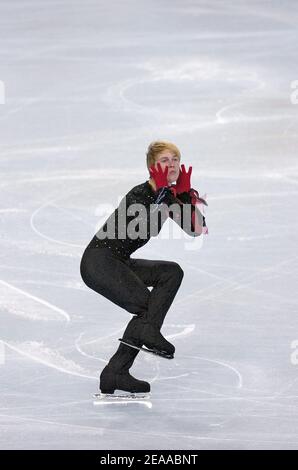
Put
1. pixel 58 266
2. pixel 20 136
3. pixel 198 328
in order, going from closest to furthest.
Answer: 1. pixel 198 328
2. pixel 58 266
3. pixel 20 136

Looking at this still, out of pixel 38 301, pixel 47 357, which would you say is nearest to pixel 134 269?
pixel 47 357

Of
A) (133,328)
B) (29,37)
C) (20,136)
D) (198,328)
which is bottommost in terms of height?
(133,328)

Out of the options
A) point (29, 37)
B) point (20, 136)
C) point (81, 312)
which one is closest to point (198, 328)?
point (81, 312)

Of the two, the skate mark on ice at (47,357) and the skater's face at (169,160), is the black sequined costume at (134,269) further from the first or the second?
the skate mark on ice at (47,357)

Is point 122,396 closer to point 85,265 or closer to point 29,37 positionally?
point 85,265

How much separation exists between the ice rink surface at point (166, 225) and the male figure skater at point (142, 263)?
275 mm

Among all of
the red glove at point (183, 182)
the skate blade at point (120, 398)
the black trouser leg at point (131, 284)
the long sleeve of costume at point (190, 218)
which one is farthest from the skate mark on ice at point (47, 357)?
the red glove at point (183, 182)

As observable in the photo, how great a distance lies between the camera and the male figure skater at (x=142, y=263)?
6.76m

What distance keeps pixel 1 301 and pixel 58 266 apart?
65 cm

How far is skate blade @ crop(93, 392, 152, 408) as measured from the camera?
6.90 meters

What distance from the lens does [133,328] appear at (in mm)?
6828

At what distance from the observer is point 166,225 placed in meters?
9.79

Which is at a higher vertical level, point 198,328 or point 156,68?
point 156,68

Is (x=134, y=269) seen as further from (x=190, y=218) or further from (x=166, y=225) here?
(x=166, y=225)
